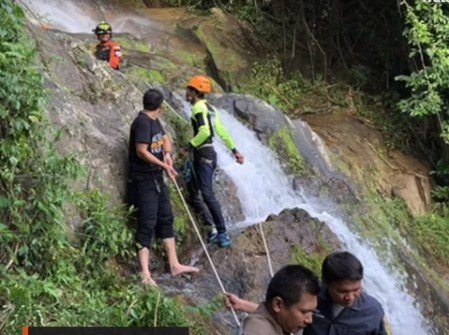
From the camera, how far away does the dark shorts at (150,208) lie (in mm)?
6547

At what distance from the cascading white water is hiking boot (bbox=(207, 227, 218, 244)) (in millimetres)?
1212

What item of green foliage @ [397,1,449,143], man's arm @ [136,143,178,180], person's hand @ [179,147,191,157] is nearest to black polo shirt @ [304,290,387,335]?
man's arm @ [136,143,178,180]

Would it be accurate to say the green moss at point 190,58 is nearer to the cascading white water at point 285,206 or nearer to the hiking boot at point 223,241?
the cascading white water at point 285,206

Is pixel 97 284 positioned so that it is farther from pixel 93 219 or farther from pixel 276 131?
pixel 276 131

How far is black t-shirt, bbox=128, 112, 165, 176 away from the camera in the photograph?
6.54m

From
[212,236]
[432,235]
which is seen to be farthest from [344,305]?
[432,235]

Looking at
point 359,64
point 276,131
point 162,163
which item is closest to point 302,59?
point 359,64

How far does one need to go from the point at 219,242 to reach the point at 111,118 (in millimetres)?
1984

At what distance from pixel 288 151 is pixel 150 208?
14.6 feet

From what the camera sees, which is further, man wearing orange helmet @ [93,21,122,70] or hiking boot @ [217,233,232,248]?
man wearing orange helmet @ [93,21,122,70]

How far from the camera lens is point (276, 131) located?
10.8m

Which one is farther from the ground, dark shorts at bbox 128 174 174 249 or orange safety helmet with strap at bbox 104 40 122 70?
orange safety helmet with strap at bbox 104 40 122 70

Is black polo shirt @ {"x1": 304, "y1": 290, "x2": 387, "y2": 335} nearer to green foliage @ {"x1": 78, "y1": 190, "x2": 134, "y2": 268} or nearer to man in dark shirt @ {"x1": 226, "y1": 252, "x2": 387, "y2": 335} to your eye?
man in dark shirt @ {"x1": 226, "y1": 252, "x2": 387, "y2": 335}

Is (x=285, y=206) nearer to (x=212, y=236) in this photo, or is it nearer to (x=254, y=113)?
(x=254, y=113)
